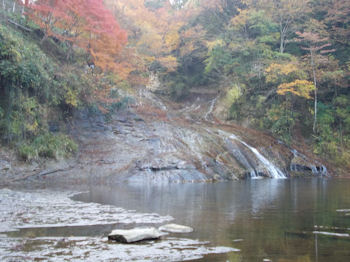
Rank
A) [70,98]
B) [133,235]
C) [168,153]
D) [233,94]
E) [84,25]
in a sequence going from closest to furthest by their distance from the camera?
[133,235], [168,153], [70,98], [84,25], [233,94]

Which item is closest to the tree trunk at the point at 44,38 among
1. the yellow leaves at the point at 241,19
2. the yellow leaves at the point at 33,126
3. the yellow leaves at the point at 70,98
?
the yellow leaves at the point at 70,98

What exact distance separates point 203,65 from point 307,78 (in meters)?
13.4

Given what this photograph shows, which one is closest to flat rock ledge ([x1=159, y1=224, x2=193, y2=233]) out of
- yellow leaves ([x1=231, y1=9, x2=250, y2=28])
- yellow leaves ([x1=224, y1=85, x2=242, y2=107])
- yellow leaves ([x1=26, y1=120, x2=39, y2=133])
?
yellow leaves ([x1=26, y1=120, x2=39, y2=133])

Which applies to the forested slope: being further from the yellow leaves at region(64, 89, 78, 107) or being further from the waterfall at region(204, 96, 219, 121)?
the waterfall at region(204, 96, 219, 121)

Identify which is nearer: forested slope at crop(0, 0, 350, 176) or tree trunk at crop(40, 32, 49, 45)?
forested slope at crop(0, 0, 350, 176)

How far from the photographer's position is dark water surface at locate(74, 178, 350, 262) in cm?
546

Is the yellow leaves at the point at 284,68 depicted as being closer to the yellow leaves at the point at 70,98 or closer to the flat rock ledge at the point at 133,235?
the yellow leaves at the point at 70,98

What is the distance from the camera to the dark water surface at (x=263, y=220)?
17.9 feet

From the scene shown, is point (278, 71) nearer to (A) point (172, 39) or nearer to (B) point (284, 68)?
(B) point (284, 68)

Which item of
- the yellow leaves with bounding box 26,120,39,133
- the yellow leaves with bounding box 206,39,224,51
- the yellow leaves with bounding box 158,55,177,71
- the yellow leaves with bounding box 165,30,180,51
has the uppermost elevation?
the yellow leaves with bounding box 165,30,180,51

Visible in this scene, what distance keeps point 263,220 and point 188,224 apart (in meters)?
1.64

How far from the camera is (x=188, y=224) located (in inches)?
296

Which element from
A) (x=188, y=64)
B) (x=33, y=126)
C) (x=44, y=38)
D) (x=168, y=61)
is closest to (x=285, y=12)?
(x=168, y=61)

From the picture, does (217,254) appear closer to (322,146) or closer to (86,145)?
(86,145)
